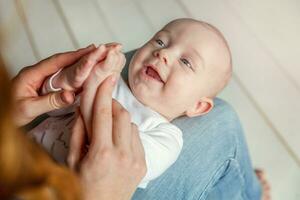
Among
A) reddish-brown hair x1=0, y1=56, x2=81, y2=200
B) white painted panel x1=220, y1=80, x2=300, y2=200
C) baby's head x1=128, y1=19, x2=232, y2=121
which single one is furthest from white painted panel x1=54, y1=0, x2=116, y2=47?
reddish-brown hair x1=0, y1=56, x2=81, y2=200

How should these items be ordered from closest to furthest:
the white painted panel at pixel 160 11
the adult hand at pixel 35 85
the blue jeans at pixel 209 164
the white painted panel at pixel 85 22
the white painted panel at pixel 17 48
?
the adult hand at pixel 35 85 → the blue jeans at pixel 209 164 → the white painted panel at pixel 17 48 → the white painted panel at pixel 85 22 → the white painted panel at pixel 160 11

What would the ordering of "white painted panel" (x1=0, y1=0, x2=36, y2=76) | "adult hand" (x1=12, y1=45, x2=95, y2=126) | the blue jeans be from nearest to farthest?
"adult hand" (x1=12, y1=45, x2=95, y2=126)
the blue jeans
"white painted panel" (x1=0, y1=0, x2=36, y2=76)

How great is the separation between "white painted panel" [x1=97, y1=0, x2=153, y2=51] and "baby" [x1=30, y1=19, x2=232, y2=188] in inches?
8.5

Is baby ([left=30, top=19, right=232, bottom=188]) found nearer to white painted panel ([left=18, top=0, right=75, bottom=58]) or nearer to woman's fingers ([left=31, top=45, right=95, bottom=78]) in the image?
woman's fingers ([left=31, top=45, right=95, bottom=78])

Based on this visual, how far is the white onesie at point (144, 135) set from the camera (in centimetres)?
82

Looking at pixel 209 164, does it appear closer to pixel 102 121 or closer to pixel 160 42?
pixel 160 42

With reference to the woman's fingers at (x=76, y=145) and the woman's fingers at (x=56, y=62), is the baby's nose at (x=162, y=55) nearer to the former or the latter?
the woman's fingers at (x=56, y=62)

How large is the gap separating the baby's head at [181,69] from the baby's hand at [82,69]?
157mm

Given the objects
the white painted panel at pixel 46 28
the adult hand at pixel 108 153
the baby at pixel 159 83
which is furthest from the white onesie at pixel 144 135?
the white painted panel at pixel 46 28

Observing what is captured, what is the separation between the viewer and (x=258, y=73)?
1.30 metres

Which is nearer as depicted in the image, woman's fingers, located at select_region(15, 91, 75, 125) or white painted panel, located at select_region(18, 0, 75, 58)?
woman's fingers, located at select_region(15, 91, 75, 125)

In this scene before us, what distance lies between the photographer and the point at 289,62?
4.33ft

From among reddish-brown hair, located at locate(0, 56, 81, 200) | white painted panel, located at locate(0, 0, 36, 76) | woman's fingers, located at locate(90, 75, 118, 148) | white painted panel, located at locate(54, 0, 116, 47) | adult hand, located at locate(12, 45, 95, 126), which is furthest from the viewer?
white painted panel, located at locate(54, 0, 116, 47)

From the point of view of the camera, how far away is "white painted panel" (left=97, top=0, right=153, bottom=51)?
3.97ft
